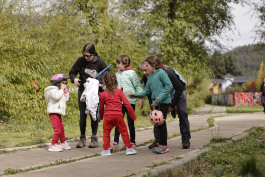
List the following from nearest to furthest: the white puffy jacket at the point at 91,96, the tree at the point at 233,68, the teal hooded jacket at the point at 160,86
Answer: the teal hooded jacket at the point at 160,86 < the white puffy jacket at the point at 91,96 < the tree at the point at 233,68

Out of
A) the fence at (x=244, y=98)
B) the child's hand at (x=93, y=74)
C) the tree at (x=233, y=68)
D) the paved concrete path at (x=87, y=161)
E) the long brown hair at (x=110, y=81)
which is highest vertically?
the tree at (x=233, y=68)

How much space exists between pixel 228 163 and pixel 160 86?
1722mm

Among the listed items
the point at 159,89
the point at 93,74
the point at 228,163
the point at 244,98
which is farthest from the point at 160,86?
the point at 244,98

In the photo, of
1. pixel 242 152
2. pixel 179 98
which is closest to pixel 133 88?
pixel 179 98

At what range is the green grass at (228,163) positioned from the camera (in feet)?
13.7

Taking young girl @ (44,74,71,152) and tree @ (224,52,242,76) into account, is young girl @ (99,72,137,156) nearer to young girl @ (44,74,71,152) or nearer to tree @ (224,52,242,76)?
young girl @ (44,74,71,152)

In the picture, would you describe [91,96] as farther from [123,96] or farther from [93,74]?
[123,96]

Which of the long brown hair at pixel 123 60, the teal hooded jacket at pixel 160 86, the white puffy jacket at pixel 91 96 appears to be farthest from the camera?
the long brown hair at pixel 123 60

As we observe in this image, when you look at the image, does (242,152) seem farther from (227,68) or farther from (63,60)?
(227,68)

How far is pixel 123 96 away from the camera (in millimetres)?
6039

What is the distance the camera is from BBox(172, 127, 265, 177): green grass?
417 centimetres

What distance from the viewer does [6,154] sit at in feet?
19.5

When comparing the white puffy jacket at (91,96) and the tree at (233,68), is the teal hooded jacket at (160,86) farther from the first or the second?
the tree at (233,68)

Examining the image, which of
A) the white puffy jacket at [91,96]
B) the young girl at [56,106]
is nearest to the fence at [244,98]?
the white puffy jacket at [91,96]
